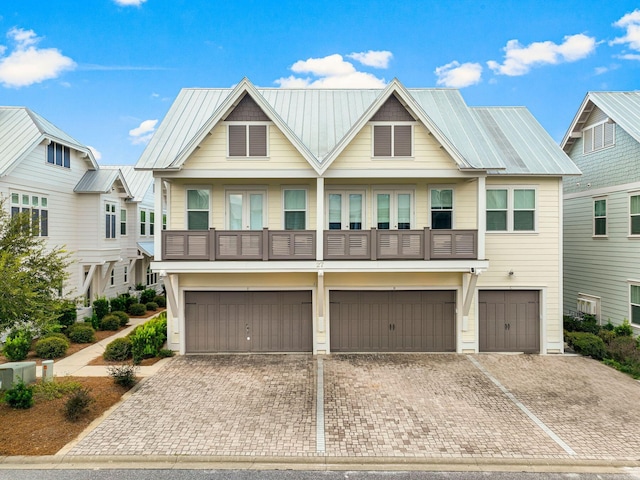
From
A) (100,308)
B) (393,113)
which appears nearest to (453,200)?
(393,113)

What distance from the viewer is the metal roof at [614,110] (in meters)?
16.0

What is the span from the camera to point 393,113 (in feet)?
47.1

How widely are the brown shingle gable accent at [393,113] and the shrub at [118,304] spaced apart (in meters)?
17.7

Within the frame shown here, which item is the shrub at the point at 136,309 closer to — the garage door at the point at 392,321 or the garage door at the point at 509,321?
the garage door at the point at 392,321

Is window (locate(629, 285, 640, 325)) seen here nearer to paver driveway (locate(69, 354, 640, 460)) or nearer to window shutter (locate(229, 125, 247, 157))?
paver driveway (locate(69, 354, 640, 460))

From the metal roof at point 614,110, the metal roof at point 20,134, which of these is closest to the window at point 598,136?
the metal roof at point 614,110

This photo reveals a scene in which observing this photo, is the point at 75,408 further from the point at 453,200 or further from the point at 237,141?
the point at 453,200

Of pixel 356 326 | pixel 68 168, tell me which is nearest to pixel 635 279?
pixel 356 326

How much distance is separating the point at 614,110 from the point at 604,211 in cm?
444

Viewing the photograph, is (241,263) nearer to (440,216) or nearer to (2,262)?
(2,262)

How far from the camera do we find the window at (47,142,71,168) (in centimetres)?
1878

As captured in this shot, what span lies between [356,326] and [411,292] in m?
2.56

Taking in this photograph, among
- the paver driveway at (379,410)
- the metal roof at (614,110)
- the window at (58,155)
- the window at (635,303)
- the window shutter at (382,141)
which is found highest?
the metal roof at (614,110)

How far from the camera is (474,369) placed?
13312 millimetres
